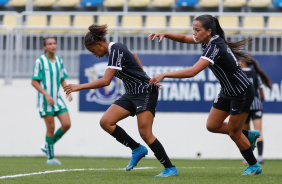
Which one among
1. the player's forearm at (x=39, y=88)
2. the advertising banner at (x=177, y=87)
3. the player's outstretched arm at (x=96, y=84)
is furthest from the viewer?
the advertising banner at (x=177, y=87)

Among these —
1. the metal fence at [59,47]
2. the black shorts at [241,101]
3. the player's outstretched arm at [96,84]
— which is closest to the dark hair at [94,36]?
the player's outstretched arm at [96,84]

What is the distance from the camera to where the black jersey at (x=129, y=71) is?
607cm

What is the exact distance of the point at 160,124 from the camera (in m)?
12.1

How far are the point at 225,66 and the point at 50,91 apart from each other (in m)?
4.15

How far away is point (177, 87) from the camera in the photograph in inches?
474

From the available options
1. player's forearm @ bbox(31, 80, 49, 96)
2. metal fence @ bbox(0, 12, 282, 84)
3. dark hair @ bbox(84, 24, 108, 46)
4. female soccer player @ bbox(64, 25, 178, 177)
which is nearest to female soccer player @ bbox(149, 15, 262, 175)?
female soccer player @ bbox(64, 25, 178, 177)


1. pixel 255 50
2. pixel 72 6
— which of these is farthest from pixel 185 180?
pixel 72 6

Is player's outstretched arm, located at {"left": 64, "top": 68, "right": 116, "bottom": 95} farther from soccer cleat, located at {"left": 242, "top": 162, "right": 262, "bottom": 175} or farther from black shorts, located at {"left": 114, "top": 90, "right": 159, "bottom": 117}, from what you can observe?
soccer cleat, located at {"left": 242, "top": 162, "right": 262, "bottom": 175}

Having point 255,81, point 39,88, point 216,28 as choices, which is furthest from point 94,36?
point 255,81

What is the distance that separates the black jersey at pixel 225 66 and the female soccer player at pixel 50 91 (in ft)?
12.1

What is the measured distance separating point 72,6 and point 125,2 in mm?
2092

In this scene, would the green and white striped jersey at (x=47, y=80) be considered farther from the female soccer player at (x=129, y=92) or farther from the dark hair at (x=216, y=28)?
the dark hair at (x=216, y=28)

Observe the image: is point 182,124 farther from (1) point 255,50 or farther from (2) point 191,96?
(1) point 255,50

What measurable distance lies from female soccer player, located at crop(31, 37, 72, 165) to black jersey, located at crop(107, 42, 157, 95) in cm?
303
